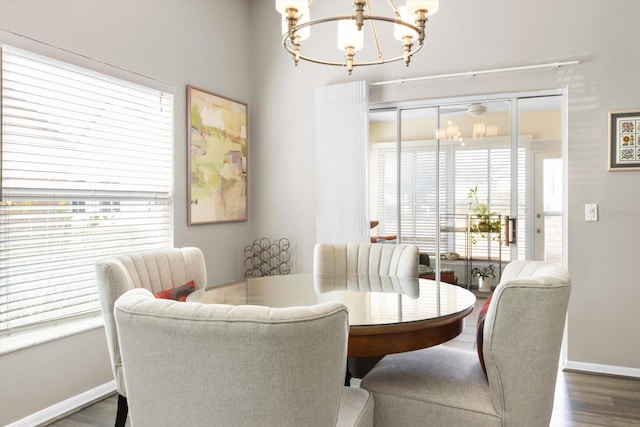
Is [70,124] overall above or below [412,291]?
above

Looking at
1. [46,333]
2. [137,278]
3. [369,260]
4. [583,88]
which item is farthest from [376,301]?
[583,88]

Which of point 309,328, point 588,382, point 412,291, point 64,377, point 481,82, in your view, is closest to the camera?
point 309,328

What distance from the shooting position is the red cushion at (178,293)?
2215 millimetres

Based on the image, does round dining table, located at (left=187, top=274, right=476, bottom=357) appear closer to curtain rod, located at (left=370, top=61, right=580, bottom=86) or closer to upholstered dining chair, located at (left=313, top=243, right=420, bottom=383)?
upholstered dining chair, located at (left=313, top=243, right=420, bottom=383)

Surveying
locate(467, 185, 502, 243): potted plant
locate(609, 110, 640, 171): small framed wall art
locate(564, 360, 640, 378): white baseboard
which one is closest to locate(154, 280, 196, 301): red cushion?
locate(467, 185, 502, 243): potted plant

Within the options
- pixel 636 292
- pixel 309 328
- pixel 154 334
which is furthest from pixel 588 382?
pixel 154 334

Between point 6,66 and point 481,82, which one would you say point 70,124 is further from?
point 481,82

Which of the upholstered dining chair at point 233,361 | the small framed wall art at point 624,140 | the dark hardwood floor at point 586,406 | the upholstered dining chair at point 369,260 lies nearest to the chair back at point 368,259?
the upholstered dining chair at point 369,260

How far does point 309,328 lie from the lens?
42.8 inches

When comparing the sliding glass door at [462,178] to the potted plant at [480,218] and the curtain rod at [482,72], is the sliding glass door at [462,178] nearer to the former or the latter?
the potted plant at [480,218]

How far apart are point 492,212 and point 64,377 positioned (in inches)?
125

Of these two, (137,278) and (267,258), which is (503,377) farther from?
(267,258)

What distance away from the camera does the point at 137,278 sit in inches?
90.1

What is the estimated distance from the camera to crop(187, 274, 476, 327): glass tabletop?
1.83m
